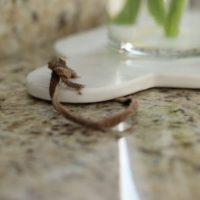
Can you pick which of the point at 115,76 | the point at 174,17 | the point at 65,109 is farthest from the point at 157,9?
the point at 65,109

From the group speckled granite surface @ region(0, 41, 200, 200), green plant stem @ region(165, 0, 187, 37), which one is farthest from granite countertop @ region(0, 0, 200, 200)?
green plant stem @ region(165, 0, 187, 37)

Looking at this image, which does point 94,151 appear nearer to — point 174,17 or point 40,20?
point 174,17

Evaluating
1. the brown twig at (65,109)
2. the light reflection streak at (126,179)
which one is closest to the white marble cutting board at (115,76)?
the brown twig at (65,109)

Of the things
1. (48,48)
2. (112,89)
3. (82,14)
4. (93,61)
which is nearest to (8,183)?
(112,89)

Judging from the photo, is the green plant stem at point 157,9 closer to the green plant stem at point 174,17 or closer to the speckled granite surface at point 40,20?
the green plant stem at point 174,17

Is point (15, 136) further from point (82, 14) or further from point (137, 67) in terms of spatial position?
point (82, 14)

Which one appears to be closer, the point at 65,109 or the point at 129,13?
the point at 65,109
